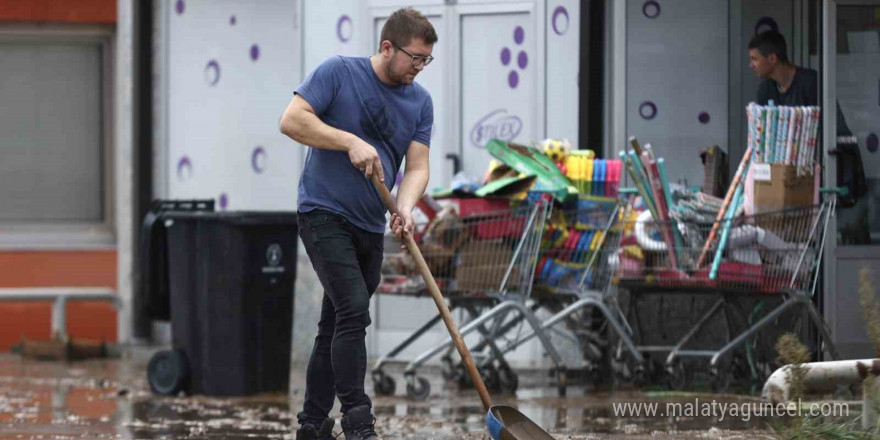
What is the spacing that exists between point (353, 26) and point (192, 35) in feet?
6.63

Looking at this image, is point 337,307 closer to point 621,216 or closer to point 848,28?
point 621,216

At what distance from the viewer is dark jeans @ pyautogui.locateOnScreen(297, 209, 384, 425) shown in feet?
20.4

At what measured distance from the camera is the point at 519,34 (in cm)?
1140

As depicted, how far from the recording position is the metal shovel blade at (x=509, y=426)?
567 centimetres

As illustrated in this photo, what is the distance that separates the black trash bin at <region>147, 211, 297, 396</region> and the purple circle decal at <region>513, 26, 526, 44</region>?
8.30 ft

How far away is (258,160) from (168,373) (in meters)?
3.54

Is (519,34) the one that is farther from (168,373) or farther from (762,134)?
(168,373)

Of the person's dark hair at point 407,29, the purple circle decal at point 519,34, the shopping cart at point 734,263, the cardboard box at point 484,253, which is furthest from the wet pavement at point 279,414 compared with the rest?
the purple circle decal at point 519,34

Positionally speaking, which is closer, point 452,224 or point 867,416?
point 867,416

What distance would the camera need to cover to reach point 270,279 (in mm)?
9844

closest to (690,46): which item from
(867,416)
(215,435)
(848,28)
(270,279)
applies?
(848,28)

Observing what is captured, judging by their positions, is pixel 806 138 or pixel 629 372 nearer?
pixel 806 138

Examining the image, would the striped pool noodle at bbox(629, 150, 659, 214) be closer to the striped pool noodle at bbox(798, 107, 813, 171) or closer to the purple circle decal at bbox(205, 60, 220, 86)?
the striped pool noodle at bbox(798, 107, 813, 171)

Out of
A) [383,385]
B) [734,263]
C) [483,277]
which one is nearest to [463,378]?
[383,385]
